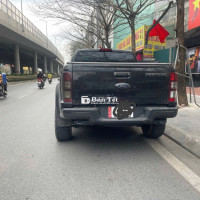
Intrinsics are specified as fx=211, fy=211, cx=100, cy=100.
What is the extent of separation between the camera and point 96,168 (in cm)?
306

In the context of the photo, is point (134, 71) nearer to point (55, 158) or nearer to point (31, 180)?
point (55, 158)

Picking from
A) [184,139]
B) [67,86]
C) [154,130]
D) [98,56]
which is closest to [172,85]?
[154,130]

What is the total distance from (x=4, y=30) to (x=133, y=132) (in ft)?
76.2

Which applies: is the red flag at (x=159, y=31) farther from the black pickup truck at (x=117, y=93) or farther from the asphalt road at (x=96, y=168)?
the black pickup truck at (x=117, y=93)

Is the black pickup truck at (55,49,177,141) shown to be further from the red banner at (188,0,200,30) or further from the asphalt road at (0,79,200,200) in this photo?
the red banner at (188,0,200,30)

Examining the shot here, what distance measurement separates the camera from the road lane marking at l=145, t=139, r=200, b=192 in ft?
8.86

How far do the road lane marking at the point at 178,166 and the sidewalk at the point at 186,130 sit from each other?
1.49 ft

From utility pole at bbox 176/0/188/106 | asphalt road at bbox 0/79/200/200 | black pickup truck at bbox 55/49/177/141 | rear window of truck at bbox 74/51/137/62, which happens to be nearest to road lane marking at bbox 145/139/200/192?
asphalt road at bbox 0/79/200/200

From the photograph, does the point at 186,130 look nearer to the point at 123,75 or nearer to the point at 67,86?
the point at 123,75

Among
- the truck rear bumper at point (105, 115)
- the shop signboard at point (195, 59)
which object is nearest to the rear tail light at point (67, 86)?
the truck rear bumper at point (105, 115)

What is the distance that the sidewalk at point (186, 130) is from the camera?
3822mm

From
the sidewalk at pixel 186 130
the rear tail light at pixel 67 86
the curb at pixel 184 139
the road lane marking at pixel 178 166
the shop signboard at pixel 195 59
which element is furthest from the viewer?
the shop signboard at pixel 195 59

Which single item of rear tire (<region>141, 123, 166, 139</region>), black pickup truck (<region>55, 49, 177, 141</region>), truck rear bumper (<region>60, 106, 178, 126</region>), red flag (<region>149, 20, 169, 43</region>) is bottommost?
rear tire (<region>141, 123, 166, 139</region>)

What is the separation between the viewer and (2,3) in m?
21.8
